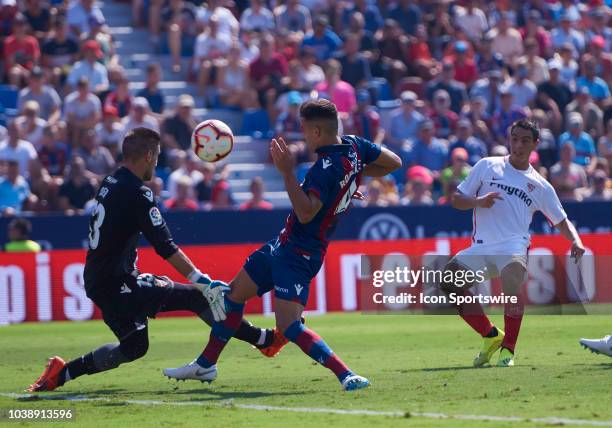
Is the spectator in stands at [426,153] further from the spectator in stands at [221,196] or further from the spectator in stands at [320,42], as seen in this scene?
the spectator in stands at [221,196]

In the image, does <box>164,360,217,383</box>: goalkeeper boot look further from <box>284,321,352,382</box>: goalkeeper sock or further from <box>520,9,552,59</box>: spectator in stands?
<box>520,9,552,59</box>: spectator in stands

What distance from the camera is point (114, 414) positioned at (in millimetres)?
8773

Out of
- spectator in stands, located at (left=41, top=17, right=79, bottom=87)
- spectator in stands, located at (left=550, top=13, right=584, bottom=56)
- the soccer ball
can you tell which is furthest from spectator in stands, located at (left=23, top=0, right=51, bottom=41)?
the soccer ball

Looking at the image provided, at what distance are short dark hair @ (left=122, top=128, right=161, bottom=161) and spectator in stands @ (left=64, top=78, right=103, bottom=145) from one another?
39.5 feet

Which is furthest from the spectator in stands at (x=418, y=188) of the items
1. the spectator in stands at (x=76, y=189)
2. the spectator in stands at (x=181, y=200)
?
the spectator in stands at (x=76, y=189)

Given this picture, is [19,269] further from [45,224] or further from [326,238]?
[326,238]

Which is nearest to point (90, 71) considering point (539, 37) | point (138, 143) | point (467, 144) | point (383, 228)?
point (383, 228)

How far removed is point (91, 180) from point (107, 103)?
89.7 inches

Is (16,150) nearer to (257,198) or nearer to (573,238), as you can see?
(257,198)

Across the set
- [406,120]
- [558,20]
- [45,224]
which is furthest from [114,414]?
[558,20]

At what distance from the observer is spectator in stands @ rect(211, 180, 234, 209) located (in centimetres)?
2199

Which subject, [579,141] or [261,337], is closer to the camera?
[261,337]

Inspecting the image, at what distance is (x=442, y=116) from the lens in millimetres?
25500

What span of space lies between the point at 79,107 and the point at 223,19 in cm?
437
